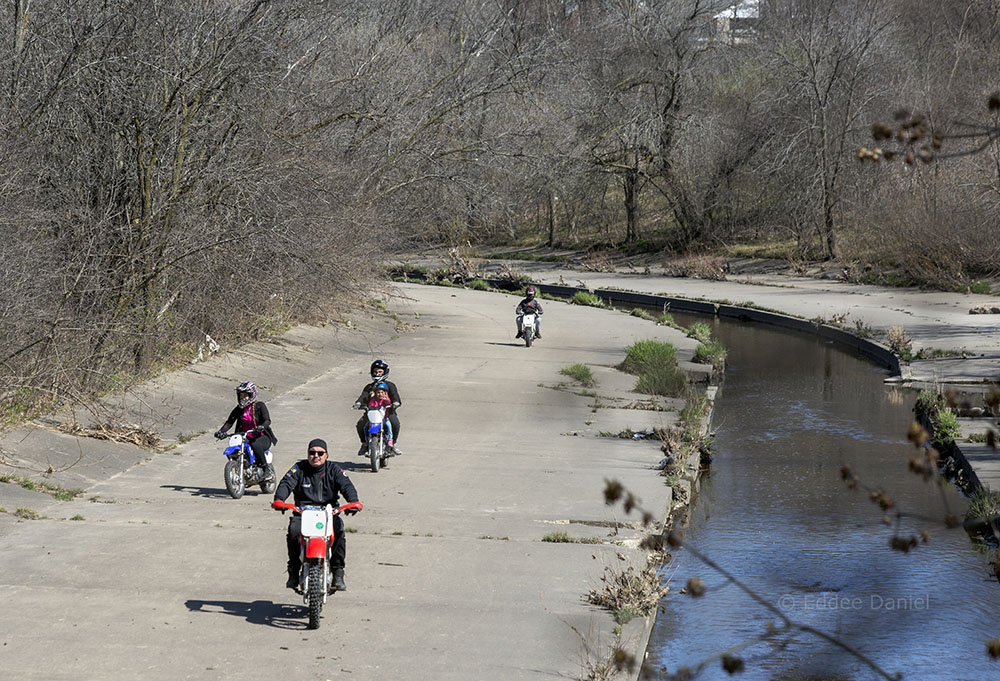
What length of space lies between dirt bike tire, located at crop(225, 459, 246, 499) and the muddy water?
459 cm

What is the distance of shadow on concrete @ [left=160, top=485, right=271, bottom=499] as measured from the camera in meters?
13.4

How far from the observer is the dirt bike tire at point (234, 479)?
13.1 m

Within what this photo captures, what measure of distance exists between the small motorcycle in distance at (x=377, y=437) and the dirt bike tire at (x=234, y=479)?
1880mm

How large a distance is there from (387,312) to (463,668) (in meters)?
26.2

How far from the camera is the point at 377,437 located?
1477 cm

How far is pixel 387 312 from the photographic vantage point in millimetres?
34125

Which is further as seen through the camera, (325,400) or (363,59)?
(363,59)

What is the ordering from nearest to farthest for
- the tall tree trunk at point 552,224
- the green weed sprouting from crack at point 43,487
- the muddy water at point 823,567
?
the muddy water at point 823,567 < the green weed sprouting from crack at point 43,487 < the tall tree trunk at point 552,224

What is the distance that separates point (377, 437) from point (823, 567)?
5367 millimetres

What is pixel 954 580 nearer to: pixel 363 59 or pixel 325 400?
pixel 325 400

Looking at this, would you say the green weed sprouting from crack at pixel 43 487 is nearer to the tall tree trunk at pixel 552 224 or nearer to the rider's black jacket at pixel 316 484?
the rider's black jacket at pixel 316 484

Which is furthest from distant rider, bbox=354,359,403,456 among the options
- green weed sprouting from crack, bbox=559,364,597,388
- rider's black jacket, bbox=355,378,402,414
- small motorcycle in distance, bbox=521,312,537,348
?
small motorcycle in distance, bbox=521,312,537,348

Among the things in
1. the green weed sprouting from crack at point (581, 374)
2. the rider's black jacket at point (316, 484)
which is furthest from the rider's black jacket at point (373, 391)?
the green weed sprouting from crack at point (581, 374)

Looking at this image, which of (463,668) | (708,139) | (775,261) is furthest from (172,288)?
(708,139)
